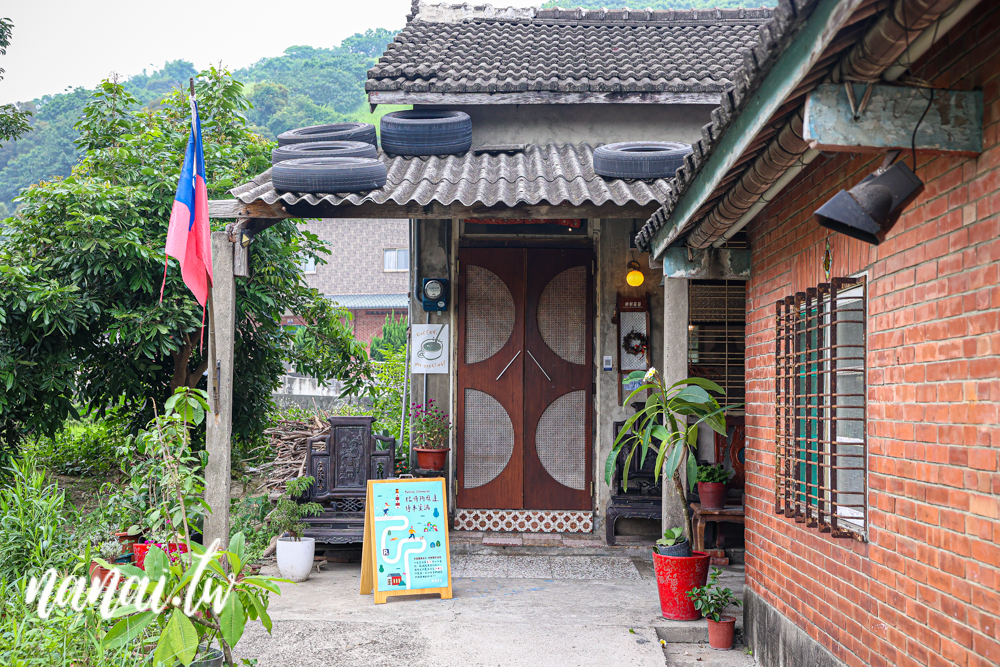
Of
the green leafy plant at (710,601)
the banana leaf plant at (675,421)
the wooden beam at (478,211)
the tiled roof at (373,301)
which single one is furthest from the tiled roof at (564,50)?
the tiled roof at (373,301)

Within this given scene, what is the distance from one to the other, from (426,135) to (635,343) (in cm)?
290

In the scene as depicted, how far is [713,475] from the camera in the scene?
689 centimetres

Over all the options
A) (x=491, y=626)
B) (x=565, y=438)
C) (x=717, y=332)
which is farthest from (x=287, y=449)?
(x=717, y=332)

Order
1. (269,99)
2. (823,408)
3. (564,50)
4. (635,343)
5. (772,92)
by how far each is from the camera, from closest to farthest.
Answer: (772,92) < (823,408) < (635,343) < (564,50) < (269,99)

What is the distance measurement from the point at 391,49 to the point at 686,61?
11.1 ft

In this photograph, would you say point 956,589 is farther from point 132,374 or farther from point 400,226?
point 400,226

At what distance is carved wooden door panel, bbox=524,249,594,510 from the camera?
7711 mm

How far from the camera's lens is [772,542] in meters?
4.36

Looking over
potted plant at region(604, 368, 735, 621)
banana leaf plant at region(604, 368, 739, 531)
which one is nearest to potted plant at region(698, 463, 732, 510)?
banana leaf plant at region(604, 368, 739, 531)

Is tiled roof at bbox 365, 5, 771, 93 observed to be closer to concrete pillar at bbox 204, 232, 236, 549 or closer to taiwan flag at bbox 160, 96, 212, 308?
concrete pillar at bbox 204, 232, 236, 549

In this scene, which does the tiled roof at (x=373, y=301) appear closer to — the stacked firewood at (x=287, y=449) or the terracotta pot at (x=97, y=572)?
the stacked firewood at (x=287, y=449)

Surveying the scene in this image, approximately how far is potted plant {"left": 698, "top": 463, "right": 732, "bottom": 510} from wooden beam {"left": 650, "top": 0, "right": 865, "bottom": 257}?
137 inches

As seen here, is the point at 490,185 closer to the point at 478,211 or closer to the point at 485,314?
the point at 478,211

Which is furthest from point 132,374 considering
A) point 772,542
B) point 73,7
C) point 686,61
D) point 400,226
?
point 73,7
